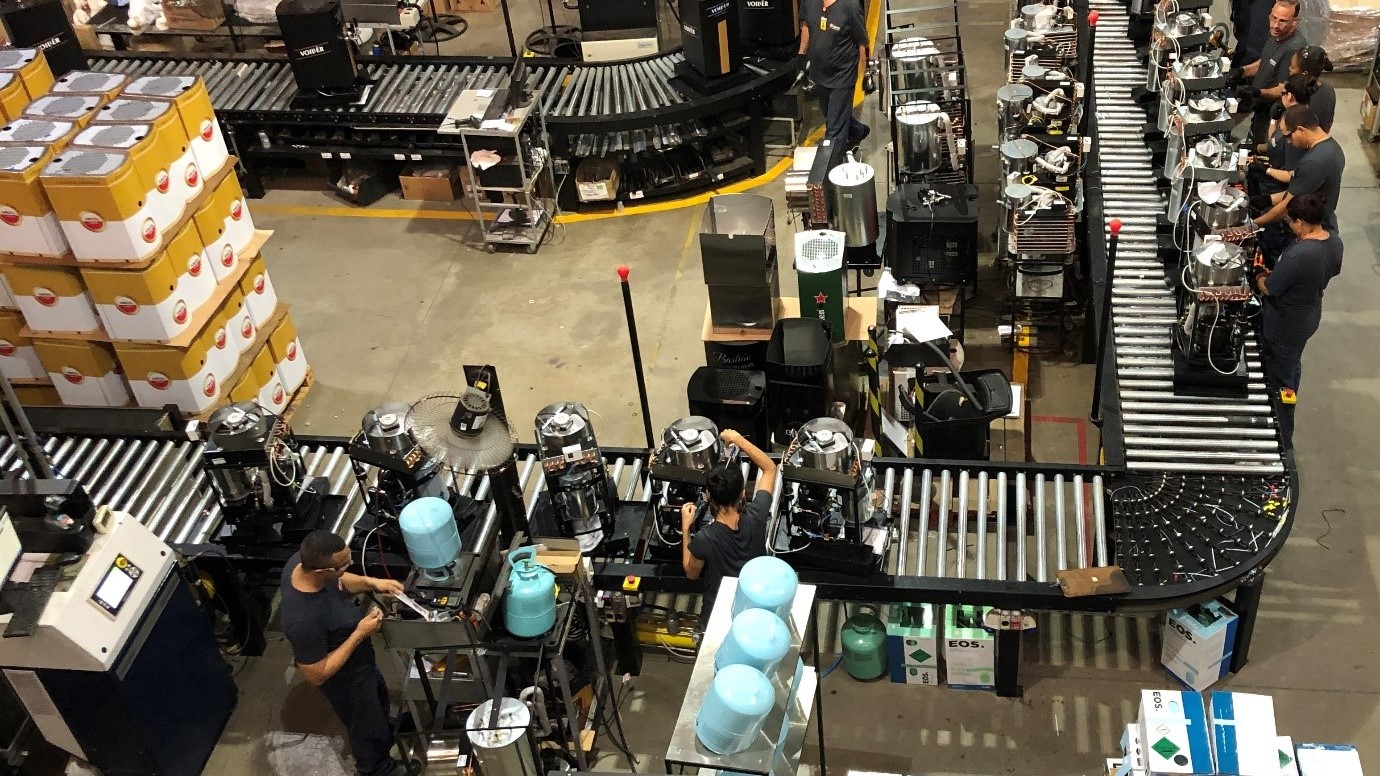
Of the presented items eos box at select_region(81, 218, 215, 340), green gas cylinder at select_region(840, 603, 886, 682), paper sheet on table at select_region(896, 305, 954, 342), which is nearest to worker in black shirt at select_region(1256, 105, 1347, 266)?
paper sheet on table at select_region(896, 305, 954, 342)

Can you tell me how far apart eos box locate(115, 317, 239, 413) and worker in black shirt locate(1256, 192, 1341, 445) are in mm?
6006

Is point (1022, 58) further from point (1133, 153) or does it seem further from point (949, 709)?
point (949, 709)

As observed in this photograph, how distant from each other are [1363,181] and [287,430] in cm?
799

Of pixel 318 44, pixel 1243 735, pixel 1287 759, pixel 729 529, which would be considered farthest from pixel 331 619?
pixel 318 44

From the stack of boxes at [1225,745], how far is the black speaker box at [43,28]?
9413mm

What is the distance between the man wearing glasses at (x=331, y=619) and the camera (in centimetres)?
532

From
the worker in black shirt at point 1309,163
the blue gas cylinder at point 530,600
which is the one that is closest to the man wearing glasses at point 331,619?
the blue gas cylinder at point 530,600

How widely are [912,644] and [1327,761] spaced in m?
1.96

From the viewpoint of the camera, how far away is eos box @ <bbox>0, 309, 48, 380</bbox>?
7.67 m

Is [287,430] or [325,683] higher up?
[287,430]

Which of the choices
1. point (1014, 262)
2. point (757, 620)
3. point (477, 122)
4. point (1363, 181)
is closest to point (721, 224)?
point (1014, 262)

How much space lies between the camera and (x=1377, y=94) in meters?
9.78

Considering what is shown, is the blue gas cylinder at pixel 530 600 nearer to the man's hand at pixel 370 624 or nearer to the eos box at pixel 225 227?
the man's hand at pixel 370 624

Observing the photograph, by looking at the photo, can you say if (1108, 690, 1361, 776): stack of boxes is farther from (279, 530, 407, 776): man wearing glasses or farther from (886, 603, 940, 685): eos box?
(279, 530, 407, 776): man wearing glasses
